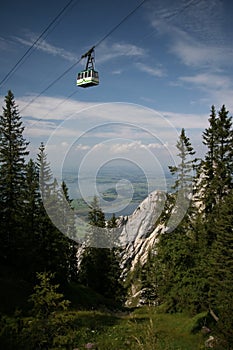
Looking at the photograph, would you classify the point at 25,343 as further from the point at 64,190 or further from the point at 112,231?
the point at 112,231

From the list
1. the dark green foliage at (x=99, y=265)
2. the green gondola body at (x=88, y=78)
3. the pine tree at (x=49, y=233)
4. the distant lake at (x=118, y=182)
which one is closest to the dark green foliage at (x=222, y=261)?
the distant lake at (x=118, y=182)

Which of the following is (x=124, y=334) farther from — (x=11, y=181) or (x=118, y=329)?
(x=11, y=181)

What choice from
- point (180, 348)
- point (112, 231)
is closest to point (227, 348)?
point (180, 348)

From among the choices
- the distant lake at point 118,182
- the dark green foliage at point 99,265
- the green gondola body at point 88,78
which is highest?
the green gondola body at point 88,78

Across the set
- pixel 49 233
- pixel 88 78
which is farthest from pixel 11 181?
pixel 88 78

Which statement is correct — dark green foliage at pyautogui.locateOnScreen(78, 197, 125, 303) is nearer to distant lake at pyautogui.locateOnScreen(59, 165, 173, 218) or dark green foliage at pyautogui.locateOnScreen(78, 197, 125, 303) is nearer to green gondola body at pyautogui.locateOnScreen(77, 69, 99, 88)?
distant lake at pyautogui.locateOnScreen(59, 165, 173, 218)

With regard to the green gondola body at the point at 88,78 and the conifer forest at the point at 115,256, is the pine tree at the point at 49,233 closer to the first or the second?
the conifer forest at the point at 115,256
